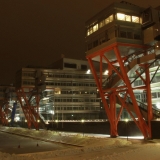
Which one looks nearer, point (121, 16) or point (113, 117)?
point (121, 16)

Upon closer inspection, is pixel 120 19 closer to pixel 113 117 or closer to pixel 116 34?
pixel 116 34

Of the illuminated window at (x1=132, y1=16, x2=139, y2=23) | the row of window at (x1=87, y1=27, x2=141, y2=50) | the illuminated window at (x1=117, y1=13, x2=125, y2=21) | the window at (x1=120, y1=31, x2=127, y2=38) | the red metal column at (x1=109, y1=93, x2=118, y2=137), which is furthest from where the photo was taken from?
the red metal column at (x1=109, y1=93, x2=118, y2=137)

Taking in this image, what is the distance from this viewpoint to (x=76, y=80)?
90.5 metres

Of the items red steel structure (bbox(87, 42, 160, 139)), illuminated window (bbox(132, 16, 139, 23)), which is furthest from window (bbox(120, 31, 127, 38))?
illuminated window (bbox(132, 16, 139, 23))

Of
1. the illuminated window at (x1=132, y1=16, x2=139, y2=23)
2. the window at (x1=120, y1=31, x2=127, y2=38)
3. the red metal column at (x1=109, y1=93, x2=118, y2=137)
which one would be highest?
the illuminated window at (x1=132, y1=16, x2=139, y2=23)

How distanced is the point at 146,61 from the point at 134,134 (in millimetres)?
11604

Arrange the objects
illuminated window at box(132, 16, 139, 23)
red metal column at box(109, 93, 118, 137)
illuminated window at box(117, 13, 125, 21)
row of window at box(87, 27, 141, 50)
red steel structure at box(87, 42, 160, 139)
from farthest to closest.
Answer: red metal column at box(109, 93, 118, 137) < illuminated window at box(132, 16, 139, 23) < illuminated window at box(117, 13, 125, 21) < row of window at box(87, 27, 141, 50) < red steel structure at box(87, 42, 160, 139)

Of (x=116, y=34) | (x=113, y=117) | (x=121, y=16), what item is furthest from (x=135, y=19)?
(x=113, y=117)

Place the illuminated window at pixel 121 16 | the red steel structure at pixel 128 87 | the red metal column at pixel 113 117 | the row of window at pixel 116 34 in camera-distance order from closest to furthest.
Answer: the red steel structure at pixel 128 87
the row of window at pixel 116 34
the illuminated window at pixel 121 16
the red metal column at pixel 113 117

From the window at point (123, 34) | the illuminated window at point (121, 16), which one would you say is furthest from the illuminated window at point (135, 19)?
the window at point (123, 34)

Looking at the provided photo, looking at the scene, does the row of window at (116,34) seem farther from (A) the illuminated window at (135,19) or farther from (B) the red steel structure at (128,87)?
(A) the illuminated window at (135,19)

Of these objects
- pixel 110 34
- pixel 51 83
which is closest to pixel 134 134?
pixel 110 34

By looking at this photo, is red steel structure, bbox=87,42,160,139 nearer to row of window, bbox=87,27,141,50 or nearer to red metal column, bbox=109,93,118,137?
red metal column, bbox=109,93,118,137

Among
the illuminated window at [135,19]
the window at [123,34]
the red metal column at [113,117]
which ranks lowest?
the red metal column at [113,117]
